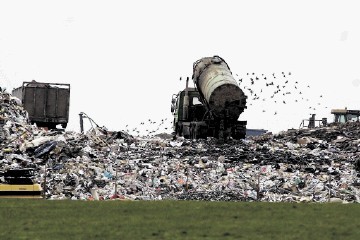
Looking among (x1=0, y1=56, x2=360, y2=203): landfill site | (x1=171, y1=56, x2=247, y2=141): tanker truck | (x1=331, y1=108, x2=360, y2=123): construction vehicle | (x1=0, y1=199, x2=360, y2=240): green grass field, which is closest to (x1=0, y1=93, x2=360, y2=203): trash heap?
(x1=0, y1=56, x2=360, y2=203): landfill site

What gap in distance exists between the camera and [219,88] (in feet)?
108

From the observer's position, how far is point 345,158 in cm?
3155

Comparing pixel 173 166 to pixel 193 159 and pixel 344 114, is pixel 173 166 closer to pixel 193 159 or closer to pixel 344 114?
pixel 193 159

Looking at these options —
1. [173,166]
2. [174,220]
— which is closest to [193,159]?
[173,166]

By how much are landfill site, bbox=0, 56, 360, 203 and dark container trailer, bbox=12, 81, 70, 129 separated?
0.09 m

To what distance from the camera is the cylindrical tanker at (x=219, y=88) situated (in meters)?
33.0

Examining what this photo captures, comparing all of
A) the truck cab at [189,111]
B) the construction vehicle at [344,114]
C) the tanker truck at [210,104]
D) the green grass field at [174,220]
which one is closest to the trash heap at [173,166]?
the tanker truck at [210,104]

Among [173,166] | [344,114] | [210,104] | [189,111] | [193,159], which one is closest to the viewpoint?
[173,166]

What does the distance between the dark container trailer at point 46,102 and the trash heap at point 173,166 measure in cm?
245

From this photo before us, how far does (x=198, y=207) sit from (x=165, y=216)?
4.46ft

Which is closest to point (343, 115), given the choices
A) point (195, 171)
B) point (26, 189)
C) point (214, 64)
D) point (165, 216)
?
point (214, 64)

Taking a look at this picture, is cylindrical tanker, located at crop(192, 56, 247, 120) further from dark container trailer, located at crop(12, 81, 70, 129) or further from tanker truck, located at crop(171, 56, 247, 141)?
dark container trailer, located at crop(12, 81, 70, 129)

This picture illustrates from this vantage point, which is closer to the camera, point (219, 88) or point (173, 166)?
point (173, 166)

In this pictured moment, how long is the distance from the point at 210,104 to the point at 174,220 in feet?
63.5
